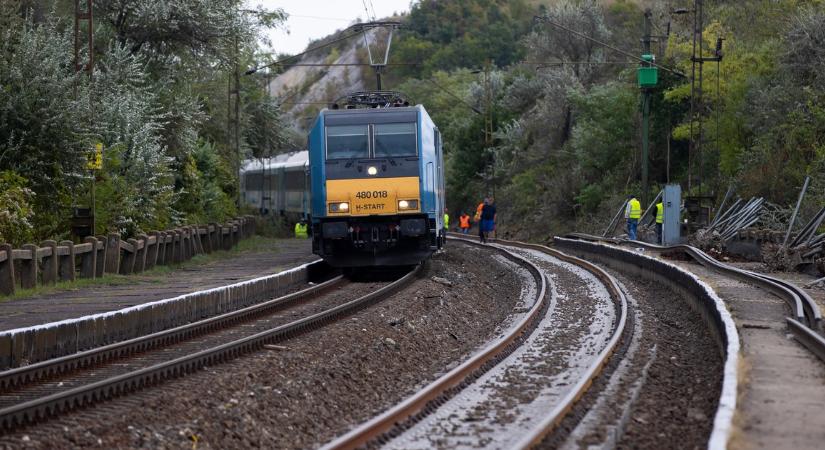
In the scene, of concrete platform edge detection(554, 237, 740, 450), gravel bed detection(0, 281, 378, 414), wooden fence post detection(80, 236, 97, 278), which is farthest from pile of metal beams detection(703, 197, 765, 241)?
wooden fence post detection(80, 236, 97, 278)

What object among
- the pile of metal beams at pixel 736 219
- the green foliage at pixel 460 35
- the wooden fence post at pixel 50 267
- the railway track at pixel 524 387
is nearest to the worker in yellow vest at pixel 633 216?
the pile of metal beams at pixel 736 219

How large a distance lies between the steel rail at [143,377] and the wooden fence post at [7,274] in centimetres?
543

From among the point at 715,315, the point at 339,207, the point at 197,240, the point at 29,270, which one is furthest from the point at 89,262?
the point at 715,315

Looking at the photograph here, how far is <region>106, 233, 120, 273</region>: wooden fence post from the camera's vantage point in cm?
2247

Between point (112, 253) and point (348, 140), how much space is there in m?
5.42

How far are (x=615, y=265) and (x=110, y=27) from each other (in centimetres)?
→ 1806

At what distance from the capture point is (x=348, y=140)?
2225 cm

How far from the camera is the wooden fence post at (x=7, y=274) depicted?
→ 57.7ft

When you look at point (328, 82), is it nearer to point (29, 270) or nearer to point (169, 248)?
point (169, 248)

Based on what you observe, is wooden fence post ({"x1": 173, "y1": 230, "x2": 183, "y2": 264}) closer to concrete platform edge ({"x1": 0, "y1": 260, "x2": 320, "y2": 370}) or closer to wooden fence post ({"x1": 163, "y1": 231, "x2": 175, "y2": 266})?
wooden fence post ({"x1": 163, "y1": 231, "x2": 175, "y2": 266})

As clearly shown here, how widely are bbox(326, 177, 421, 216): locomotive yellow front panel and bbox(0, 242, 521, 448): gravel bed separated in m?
4.95

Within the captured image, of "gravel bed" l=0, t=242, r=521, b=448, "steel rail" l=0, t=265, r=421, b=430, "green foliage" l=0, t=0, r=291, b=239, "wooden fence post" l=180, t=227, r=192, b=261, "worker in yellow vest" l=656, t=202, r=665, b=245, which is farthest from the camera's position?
"worker in yellow vest" l=656, t=202, r=665, b=245

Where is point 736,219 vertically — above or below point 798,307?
above

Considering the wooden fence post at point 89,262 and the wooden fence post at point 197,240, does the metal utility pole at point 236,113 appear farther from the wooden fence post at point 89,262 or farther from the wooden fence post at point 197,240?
the wooden fence post at point 89,262
